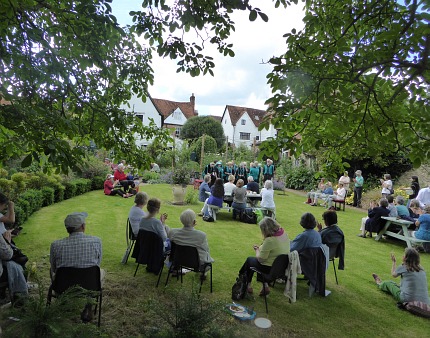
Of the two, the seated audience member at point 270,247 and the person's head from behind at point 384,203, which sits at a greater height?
the person's head from behind at point 384,203

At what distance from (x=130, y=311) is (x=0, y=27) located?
12.1 ft

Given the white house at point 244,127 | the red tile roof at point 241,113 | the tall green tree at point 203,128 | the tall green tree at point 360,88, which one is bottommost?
the tall green tree at point 360,88

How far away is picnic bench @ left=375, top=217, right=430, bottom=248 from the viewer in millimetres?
7949

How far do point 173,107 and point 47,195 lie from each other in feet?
112

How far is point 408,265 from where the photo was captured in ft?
15.7

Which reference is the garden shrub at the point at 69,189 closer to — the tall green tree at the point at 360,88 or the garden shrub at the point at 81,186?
the garden shrub at the point at 81,186

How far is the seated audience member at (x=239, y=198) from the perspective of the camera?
10031mm

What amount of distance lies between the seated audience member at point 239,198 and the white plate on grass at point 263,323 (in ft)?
19.3

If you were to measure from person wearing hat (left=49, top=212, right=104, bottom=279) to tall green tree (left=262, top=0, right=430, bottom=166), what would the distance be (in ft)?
7.63

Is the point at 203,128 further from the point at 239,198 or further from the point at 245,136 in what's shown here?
the point at 239,198

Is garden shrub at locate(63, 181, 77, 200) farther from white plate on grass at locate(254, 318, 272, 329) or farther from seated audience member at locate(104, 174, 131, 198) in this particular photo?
white plate on grass at locate(254, 318, 272, 329)

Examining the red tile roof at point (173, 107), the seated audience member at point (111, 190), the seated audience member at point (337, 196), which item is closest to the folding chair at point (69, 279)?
the seated audience member at point (111, 190)

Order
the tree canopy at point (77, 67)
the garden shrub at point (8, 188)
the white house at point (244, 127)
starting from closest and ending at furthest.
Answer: the tree canopy at point (77, 67) → the garden shrub at point (8, 188) → the white house at point (244, 127)

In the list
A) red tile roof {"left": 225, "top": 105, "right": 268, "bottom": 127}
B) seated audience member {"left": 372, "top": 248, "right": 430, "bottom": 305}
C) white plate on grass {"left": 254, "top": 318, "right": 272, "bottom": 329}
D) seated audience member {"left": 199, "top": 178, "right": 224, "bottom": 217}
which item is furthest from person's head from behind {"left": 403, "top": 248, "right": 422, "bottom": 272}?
red tile roof {"left": 225, "top": 105, "right": 268, "bottom": 127}
